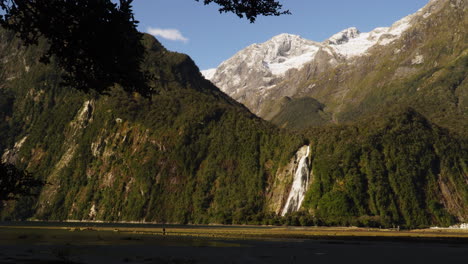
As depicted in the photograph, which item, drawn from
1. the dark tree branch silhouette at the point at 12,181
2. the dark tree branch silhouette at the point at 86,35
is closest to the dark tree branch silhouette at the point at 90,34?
the dark tree branch silhouette at the point at 86,35

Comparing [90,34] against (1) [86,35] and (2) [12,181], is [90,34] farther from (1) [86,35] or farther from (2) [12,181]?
(2) [12,181]

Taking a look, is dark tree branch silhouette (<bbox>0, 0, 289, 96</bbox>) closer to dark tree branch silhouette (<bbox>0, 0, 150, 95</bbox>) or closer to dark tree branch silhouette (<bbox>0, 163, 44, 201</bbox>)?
dark tree branch silhouette (<bbox>0, 0, 150, 95</bbox>)

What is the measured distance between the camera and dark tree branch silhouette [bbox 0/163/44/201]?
23.4 m

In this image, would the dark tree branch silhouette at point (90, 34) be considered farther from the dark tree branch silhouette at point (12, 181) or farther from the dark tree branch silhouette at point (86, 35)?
the dark tree branch silhouette at point (12, 181)

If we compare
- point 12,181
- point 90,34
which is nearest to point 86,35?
point 90,34

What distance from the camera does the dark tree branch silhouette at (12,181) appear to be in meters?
23.4

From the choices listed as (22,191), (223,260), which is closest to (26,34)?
(22,191)

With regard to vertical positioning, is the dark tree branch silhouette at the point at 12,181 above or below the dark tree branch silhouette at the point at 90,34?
below

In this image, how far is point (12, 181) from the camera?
77.5 ft

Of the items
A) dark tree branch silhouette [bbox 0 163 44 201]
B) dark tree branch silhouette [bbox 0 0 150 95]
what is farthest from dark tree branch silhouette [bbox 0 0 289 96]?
dark tree branch silhouette [bbox 0 163 44 201]

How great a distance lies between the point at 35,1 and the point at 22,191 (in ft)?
29.2

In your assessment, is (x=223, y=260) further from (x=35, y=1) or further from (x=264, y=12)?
(x=35, y=1)

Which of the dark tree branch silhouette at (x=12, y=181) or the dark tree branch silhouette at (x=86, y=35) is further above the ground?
the dark tree branch silhouette at (x=86, y=35)

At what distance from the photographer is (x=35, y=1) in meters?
23.5
